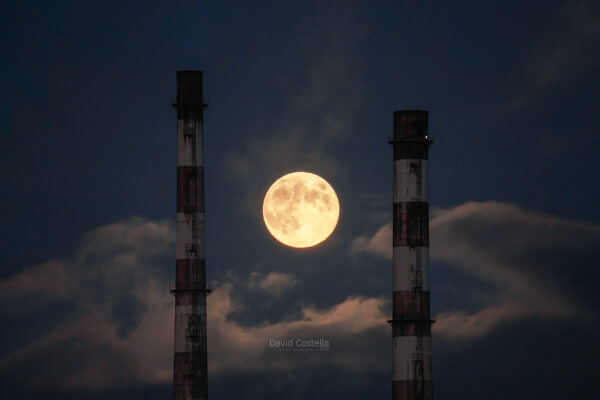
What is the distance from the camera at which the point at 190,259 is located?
6419cm

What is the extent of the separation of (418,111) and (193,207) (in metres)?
11.7

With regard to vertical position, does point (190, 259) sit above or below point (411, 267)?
above

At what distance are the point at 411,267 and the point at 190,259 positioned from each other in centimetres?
1073

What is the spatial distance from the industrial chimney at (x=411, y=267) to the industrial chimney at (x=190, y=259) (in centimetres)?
943

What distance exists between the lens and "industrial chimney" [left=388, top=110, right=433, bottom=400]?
199 ft

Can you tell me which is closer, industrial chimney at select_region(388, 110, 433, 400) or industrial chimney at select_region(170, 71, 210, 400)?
industrial chimney at select_region(388, 110, 433, 400)

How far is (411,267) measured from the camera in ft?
200

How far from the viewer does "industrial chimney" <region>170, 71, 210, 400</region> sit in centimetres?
6381

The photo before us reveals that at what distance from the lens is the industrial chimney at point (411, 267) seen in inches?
2389

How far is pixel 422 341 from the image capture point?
60.7 m

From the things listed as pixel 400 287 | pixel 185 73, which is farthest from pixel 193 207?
pixel 400 287

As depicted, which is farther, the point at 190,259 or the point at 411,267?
the point at 190,259

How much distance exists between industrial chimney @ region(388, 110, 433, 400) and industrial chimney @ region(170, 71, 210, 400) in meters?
9.43

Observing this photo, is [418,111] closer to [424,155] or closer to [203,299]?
[424,155]
